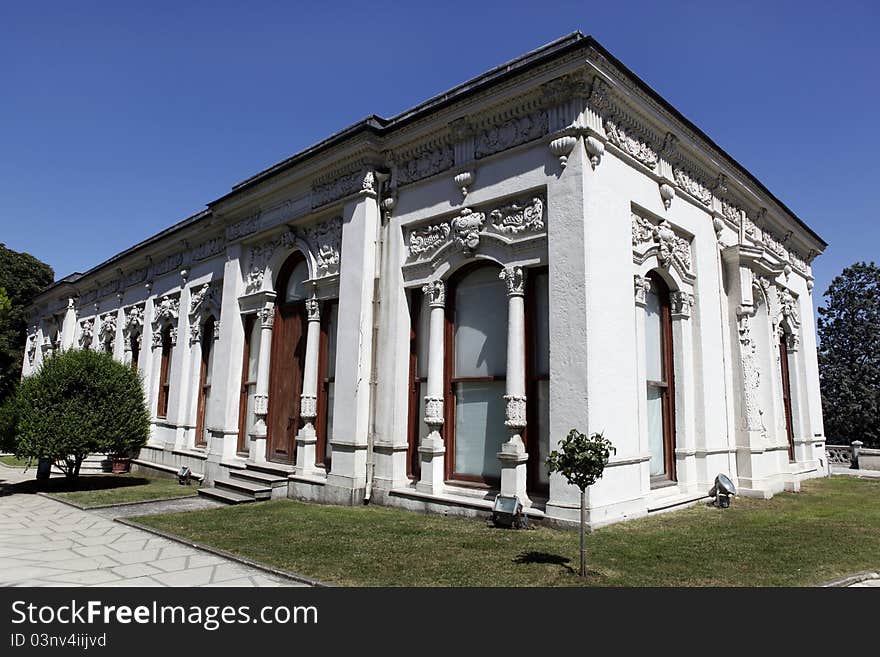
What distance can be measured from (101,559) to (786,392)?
634 inches

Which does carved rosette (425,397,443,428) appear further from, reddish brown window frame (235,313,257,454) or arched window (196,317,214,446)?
arched window (196,317,214,446)

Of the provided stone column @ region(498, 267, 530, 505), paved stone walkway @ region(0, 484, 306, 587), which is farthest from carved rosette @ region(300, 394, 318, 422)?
stone column @ region(498, 267, 530, 505)

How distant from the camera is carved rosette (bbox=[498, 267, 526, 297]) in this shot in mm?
9180

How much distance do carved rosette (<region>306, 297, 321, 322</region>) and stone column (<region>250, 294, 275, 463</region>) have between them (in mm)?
1642

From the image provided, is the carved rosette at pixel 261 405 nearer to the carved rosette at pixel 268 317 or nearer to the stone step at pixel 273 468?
the stone step at pixel 273 468

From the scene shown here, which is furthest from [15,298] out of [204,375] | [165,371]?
[204,375]

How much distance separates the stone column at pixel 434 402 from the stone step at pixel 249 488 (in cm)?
350

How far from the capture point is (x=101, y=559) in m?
6.67

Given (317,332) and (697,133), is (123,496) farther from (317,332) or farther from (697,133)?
(697,133)

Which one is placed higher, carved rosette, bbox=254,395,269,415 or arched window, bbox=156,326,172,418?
arched window, bbox=156,326,172,418

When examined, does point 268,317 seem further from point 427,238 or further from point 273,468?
point 427,238

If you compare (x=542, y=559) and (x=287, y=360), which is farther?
(x=287, y=360)

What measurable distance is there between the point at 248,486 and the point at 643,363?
26.3ft
